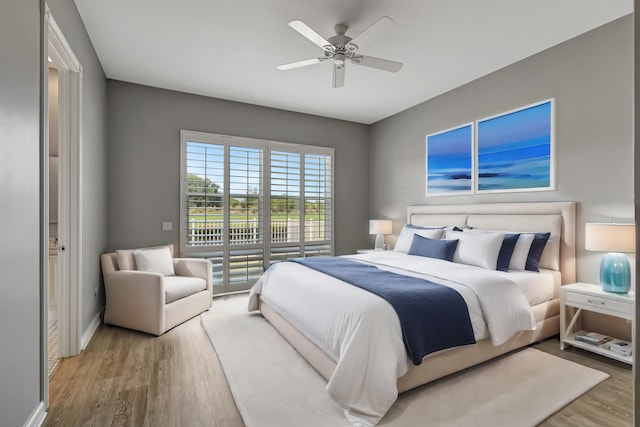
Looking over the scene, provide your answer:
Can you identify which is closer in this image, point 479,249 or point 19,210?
point 19,210

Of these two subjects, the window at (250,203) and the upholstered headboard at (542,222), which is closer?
the upholstered headboard at (542,222)

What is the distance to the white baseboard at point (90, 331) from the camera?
2904 mm

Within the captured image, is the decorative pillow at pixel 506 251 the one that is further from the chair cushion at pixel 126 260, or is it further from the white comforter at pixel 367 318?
the chair cushion at pixel 126 260

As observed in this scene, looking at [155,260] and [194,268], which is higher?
[155,260]

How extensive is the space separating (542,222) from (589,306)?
0.91 m

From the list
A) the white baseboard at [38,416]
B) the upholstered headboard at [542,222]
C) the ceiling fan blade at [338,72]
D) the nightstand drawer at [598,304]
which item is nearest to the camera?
the white baseboard at [38,416]

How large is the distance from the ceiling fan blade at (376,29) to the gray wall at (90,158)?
2202mm

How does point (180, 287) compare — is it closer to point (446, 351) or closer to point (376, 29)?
point (446, 351)

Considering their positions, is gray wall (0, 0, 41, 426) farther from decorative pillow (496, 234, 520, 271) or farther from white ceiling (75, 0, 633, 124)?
decorative pillow (496, 234, 520, 271)

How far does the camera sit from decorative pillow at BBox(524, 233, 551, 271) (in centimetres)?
320

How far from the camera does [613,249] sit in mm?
2570

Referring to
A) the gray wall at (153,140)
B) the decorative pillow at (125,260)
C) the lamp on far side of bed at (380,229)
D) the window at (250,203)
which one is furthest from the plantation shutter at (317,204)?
the decorative pillow at (125,260)

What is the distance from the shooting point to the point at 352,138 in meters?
6.03

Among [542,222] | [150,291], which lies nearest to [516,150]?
[542,222]
